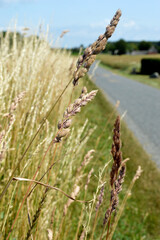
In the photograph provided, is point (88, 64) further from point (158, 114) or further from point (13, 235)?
point (158, 114)

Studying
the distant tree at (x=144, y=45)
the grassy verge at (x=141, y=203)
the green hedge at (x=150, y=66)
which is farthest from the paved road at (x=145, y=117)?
the distant tree at (x=144, y=45)

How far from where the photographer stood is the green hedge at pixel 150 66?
26.3m

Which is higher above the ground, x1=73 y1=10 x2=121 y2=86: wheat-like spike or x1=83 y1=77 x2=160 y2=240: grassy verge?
x1=73 y1=10 x2=121 y2=86: wheat-like spike

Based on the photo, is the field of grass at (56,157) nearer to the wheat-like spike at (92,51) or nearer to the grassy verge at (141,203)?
the grassy verge at (141,203)

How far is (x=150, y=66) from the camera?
26.5 metres

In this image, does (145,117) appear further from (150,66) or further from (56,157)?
(150,66)

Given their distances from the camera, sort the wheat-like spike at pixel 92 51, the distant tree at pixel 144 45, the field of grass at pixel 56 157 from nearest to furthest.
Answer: the wheat-like spike at pixel 92 51
the field of grass at pixel 56 157
the distant tree at pixel 144 45

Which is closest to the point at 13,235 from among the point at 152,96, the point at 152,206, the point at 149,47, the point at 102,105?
the point at 152,206

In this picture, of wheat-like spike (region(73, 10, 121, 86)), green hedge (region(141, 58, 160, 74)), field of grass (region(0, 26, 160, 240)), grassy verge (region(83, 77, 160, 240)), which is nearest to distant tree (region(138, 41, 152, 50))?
green hedge (region(141, 58, 160, 74))

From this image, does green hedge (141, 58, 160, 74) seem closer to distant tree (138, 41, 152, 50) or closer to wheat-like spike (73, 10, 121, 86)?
wheat-like spike (73, 10, 121, 86)

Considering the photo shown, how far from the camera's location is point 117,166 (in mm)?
748

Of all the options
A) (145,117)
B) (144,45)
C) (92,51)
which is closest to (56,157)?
(92,51)

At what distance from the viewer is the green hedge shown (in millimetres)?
26278

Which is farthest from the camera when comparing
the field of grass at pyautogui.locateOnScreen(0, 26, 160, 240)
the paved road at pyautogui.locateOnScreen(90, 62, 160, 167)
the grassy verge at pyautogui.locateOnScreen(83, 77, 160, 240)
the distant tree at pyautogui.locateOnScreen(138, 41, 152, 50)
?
the distant tree at pyautogui.locateOnScreen(138, 41, 152, 50)
